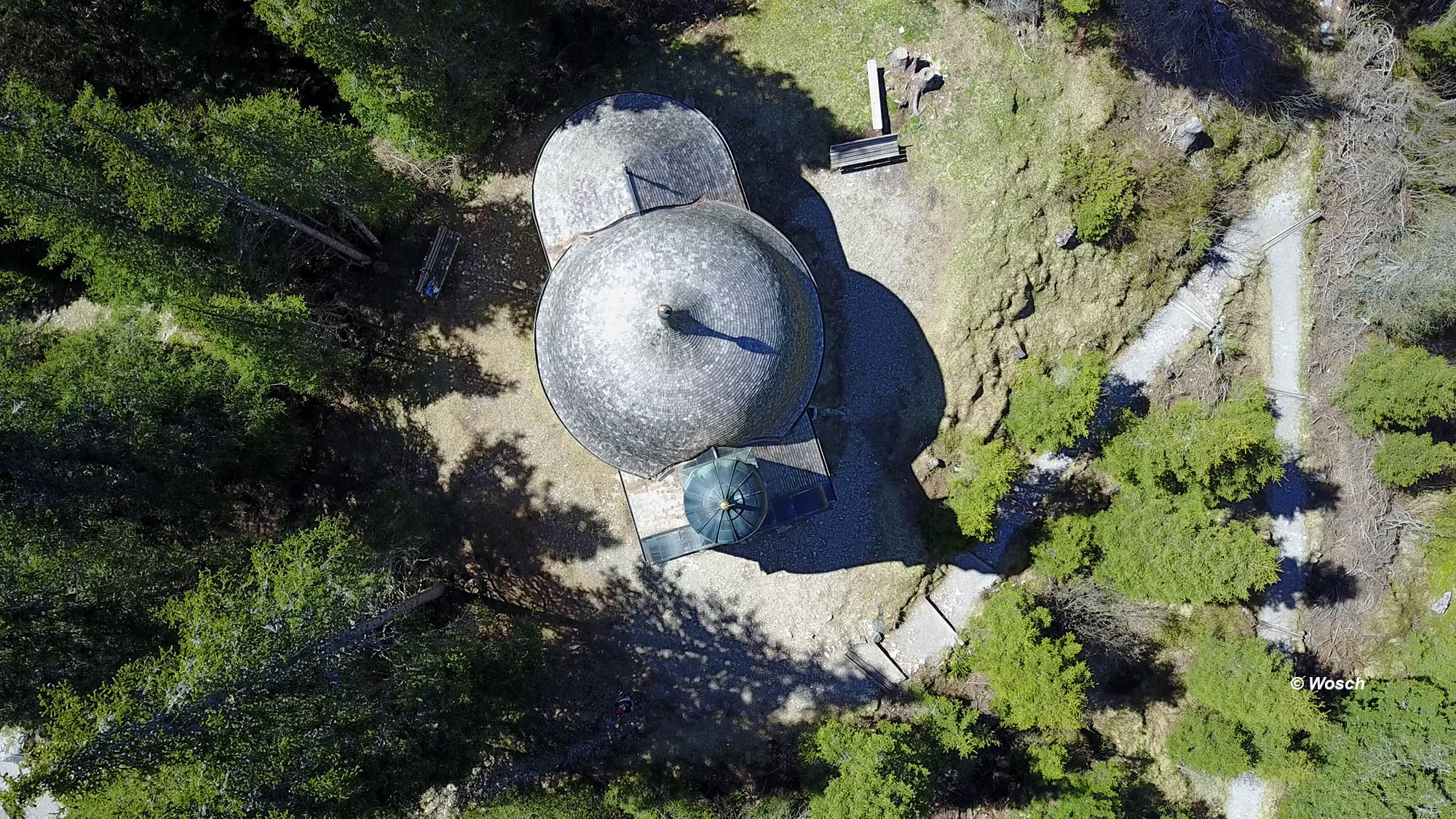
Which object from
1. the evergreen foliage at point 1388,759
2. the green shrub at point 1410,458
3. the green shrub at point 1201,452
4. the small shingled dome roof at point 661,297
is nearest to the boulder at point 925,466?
the green shrub at point 1201,452

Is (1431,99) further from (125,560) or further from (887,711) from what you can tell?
(125,560)

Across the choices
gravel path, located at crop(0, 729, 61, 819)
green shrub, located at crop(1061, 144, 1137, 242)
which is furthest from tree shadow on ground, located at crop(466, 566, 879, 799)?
gravel path, located at crop(0, 729, 61, 819)

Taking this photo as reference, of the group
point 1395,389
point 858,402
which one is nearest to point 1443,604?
point 1395,389

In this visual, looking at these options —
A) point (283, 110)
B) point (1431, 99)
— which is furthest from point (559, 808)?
point (1431, 99)

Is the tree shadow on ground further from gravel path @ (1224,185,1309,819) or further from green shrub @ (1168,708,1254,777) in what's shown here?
gravel path @ (1224,185,1309,819)

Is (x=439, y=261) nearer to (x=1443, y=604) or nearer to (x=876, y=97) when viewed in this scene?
(x=876, y=97)

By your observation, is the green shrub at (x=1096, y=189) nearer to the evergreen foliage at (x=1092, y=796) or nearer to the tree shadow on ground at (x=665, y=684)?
the tree shadow on ground at (x=665, y=684)
